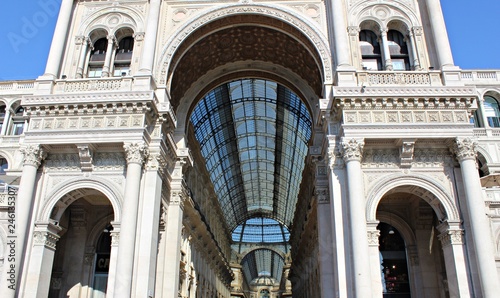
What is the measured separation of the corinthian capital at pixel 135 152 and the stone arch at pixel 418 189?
34.7 ft

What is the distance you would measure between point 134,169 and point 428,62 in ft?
51.5

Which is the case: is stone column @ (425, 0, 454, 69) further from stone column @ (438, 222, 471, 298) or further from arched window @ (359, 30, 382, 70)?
stone column @ (438, 222, 471, 298)

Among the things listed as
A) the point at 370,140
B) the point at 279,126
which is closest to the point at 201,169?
the point at 279,126

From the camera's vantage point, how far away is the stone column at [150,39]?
2306cm

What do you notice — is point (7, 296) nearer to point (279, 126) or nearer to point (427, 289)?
point (427, 289)

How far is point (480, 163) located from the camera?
32219 mm

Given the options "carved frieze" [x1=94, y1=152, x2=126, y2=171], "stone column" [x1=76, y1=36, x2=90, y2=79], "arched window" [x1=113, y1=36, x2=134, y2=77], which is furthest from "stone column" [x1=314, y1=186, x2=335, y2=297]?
"stone column" [x1=76, y1=36, x2=90, y2=79]

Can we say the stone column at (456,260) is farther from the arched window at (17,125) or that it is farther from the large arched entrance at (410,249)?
the arched window at (17,125)

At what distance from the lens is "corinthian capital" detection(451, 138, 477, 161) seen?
1984cm

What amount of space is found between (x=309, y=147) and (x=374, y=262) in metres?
8.21

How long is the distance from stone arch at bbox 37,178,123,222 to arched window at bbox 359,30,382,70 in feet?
47.2

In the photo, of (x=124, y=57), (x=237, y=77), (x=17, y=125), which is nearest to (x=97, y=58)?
(x=124, y=57)

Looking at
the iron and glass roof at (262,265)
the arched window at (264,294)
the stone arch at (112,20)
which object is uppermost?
the iron and glass roof at (262,265)

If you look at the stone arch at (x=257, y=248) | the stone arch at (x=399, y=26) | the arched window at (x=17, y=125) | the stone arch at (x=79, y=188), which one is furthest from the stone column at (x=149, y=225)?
the stone arch at (x=257, y=248)
